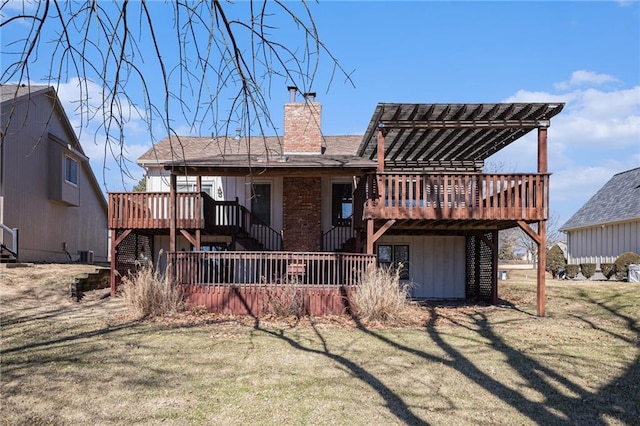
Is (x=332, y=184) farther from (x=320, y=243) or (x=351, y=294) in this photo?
(x=351, y=294)

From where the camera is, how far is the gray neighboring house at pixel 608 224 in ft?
70.1

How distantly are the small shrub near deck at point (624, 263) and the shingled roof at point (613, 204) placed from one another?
6.13ft

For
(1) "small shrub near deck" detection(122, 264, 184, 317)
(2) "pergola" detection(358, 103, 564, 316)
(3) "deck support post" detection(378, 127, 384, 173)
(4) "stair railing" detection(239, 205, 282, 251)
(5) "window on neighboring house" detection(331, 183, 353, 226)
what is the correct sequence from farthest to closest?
(5) "window on neighboring house" detection(331, 183, 353, 226) < (4) "stair railing" detection(239, 205, 282, 251) < (3) "deck support post" detection(378, 127, 384, 173) < (2) "pergola" detection(358, 103, 564, 316) < (1) "small shrub near deck" detection(122, 264, 184, 317)

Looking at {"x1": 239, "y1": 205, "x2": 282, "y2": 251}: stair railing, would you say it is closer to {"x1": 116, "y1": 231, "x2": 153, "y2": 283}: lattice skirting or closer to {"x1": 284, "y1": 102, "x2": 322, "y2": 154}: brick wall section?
{"x1": 284, "y1": 102, "x2": 322, "y2": 154}: brick wall section

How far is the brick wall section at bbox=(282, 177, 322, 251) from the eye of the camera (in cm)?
1630

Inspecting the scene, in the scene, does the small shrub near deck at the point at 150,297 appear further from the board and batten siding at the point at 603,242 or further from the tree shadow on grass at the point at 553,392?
the board and batten siding at the point at 603,242

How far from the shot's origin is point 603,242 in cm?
2359

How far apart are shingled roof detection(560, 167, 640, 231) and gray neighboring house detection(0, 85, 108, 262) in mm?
22616

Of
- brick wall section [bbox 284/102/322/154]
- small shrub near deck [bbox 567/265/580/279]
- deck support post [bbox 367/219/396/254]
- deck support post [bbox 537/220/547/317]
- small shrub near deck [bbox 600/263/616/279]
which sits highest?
brick wall section [bbox 284/102/322/154]

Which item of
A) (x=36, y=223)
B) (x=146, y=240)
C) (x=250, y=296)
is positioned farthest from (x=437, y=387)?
(x=36, y=223)

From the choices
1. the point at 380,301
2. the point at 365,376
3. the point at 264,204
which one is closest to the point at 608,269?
the point at 264,204

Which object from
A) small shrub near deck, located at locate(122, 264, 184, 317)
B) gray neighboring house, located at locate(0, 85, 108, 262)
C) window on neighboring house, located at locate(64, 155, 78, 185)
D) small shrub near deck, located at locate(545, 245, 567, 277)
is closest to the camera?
small shrub near deck, located at locate(122, 264, 184, 317)

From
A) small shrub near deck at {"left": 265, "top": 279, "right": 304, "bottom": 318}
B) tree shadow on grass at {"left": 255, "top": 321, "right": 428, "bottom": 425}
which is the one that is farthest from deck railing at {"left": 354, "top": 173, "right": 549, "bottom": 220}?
tree shadow on grass at {"left": 255, "top": 321, "right": 428, "bottom": 425}

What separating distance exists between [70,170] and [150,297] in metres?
12.5
